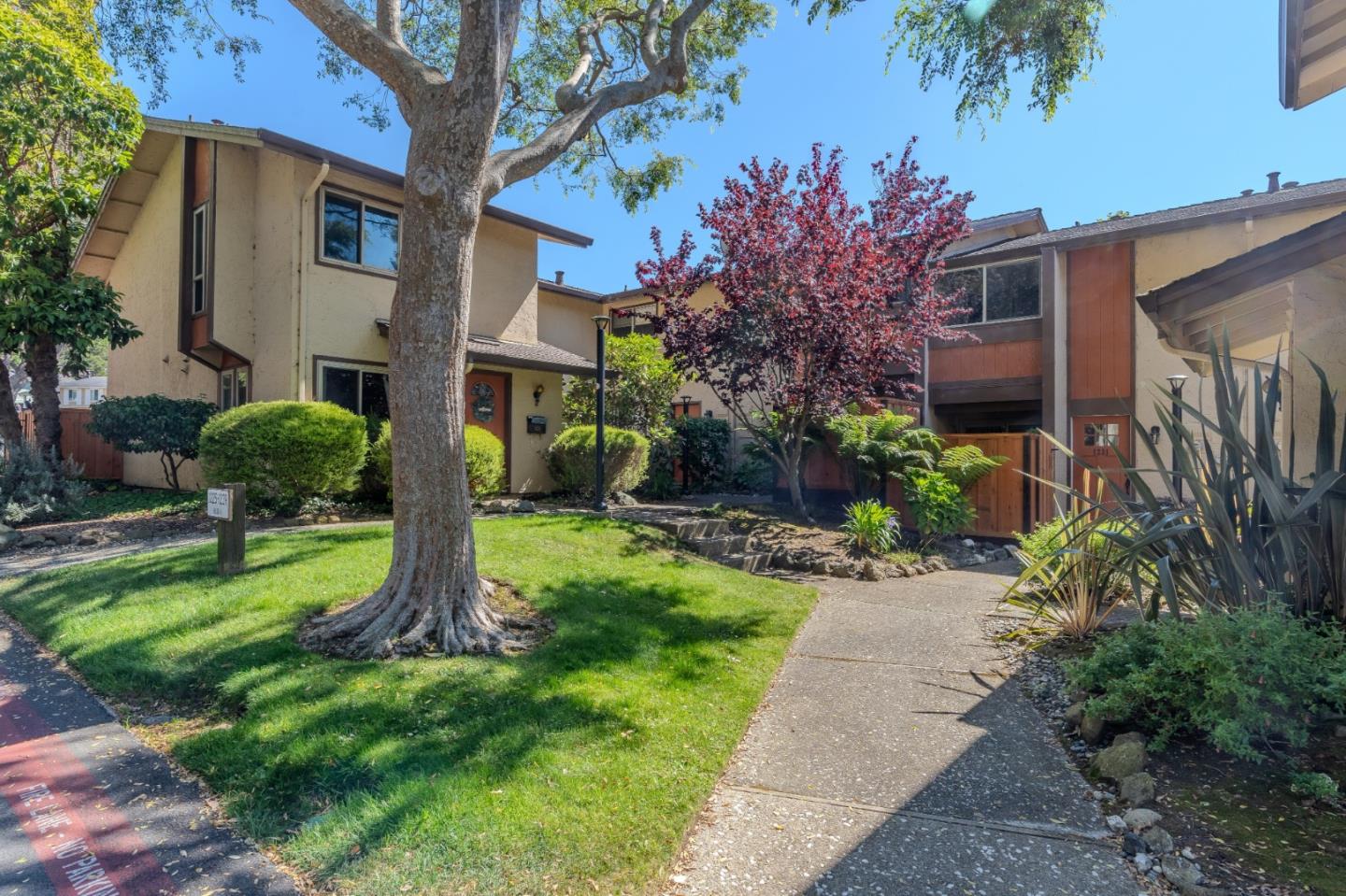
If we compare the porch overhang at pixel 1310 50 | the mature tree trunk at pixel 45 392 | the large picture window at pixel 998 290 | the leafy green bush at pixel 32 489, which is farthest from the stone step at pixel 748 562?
the mature tree trunk at pixel 45 392

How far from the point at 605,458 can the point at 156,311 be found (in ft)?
34.7

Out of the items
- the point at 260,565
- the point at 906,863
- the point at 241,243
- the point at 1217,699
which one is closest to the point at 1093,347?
the point at 1217,699

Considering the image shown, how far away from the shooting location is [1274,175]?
1630 cm

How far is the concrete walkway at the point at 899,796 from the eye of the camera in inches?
110

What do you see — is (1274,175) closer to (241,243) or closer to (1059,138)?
(1059,138)

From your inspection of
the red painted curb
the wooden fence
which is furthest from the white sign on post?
the wooden fence

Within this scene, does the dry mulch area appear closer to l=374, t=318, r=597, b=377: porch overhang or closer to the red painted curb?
the red painted curb

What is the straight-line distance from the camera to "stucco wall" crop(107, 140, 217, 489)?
13.6m

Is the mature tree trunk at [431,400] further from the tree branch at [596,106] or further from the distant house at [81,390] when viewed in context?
the distant house at [81,390]

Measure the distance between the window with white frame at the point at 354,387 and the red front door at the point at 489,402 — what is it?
156cm

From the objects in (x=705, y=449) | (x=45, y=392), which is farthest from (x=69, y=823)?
(x=705, y=449)

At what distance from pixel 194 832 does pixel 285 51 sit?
1035cm

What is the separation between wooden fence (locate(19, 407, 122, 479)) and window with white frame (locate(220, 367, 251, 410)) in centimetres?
430

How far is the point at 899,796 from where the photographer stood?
349 cm
